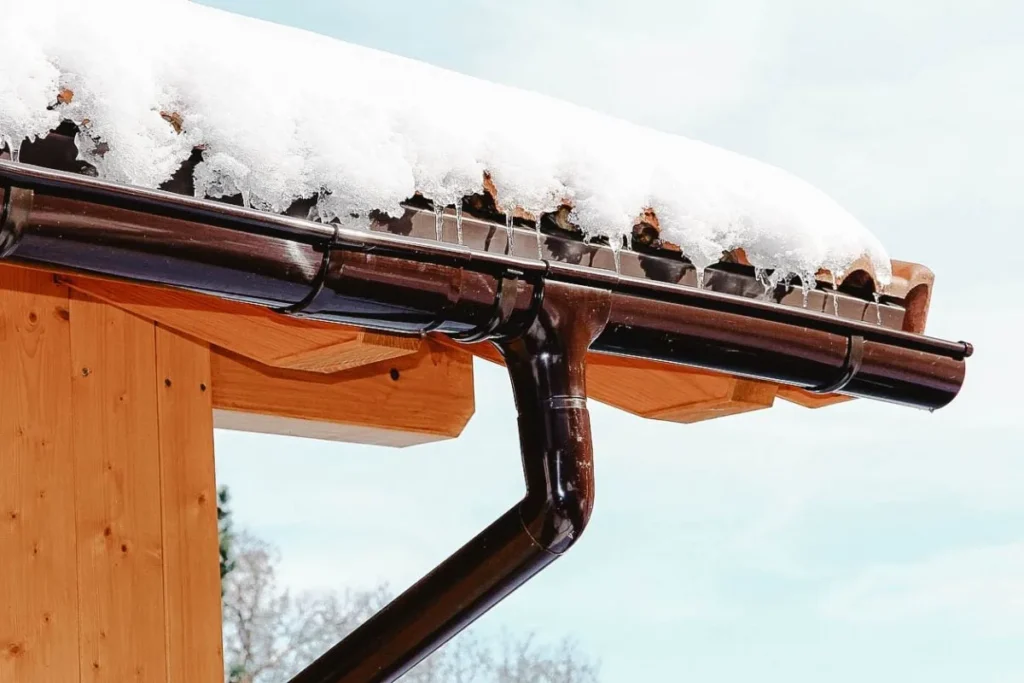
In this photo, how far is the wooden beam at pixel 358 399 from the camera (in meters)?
2.38

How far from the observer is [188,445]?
2.20m

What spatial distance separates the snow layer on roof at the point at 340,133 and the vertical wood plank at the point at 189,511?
714mm

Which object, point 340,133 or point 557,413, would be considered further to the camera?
point 557,413

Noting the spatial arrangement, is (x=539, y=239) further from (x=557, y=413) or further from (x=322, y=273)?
(x=322, y=273)

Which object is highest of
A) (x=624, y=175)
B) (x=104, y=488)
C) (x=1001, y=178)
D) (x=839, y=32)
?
(x=839, y=32)

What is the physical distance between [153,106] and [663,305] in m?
0.82

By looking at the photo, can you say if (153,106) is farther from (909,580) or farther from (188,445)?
(909,580)

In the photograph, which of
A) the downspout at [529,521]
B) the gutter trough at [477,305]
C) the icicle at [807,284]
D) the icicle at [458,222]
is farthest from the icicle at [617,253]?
the icicle at [807,284]

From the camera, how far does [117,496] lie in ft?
6.82

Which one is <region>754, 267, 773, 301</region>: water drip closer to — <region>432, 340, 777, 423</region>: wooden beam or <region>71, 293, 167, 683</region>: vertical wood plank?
<region>432, 340, 777, 423</region>: wooden beam

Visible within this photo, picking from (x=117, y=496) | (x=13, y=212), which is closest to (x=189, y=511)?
(x=117, y=496)

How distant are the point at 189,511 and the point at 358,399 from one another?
0.48 m

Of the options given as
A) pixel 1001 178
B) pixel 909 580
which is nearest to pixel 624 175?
pixel 909 580

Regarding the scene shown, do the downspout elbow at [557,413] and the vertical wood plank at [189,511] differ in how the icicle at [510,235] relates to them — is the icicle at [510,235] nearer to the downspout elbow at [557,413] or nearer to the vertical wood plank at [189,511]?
the downspout elbow at [557,413]
